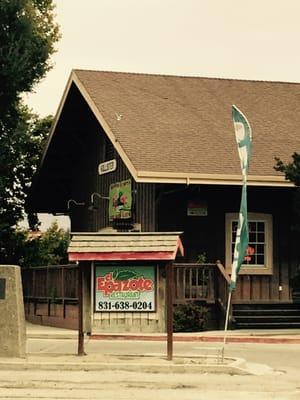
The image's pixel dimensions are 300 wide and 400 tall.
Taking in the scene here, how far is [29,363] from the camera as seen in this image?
1486cm

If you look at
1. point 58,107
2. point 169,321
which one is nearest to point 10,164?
point 58,107

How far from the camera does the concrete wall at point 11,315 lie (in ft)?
52.0

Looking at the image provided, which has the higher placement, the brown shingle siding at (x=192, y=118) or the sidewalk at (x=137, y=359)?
the brown shingle siding at (x=192, y=118)

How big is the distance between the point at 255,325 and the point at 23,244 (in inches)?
437

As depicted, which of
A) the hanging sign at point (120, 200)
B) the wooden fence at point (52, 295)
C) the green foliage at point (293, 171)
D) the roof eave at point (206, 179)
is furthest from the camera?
the hanging sign at point (120, 200)

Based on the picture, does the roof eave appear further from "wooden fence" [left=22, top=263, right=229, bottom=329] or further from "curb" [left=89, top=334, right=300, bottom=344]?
"curb" [left=89, top=334, right=300, bottom=344]

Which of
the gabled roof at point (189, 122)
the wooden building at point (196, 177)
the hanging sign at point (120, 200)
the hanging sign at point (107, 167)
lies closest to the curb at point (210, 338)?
the wooden building at point (196, 177)

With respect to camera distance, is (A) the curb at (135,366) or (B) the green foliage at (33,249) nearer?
(A) the curb at (135,366)

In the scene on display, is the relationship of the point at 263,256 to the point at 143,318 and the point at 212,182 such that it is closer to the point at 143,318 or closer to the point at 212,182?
the point at 212,182

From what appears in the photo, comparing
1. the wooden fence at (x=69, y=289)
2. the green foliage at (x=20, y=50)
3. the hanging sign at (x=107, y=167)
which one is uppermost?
the green foliage at (x=20, y=50)

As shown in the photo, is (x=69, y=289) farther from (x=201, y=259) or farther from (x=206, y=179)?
(x=206, y=179)

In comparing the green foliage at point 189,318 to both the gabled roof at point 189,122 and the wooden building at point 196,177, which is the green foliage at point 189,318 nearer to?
the wooden building at point 196,177

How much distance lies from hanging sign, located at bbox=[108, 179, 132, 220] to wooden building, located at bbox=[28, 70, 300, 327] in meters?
0.03

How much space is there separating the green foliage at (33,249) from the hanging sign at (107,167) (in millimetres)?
4586
